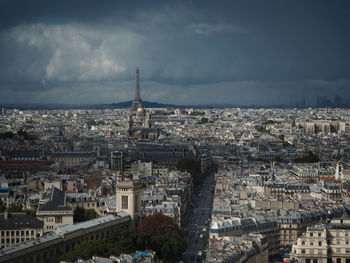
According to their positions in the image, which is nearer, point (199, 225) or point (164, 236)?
point (164, 236)

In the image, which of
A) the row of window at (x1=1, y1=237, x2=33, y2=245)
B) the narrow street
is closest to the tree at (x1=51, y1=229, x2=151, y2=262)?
the narrow street

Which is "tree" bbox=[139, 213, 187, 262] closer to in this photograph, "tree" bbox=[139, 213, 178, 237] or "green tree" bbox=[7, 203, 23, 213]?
"tree" bbox=[139, 213, 178, 237]

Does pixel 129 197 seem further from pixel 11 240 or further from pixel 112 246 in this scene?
pixel 112 246

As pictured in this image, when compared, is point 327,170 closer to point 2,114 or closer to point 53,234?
point 53,234

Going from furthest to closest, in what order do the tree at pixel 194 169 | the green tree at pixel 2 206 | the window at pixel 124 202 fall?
1. the tree at pixel 194 169
2. the green tree at pixel 2 206
3. the window at pixel 124 202

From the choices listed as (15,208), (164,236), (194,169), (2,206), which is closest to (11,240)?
(15,208)

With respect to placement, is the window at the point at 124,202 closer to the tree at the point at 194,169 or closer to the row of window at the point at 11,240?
the row of window at the point at 11,240

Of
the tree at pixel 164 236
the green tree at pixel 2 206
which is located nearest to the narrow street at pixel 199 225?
the tree at pixel 164 236
